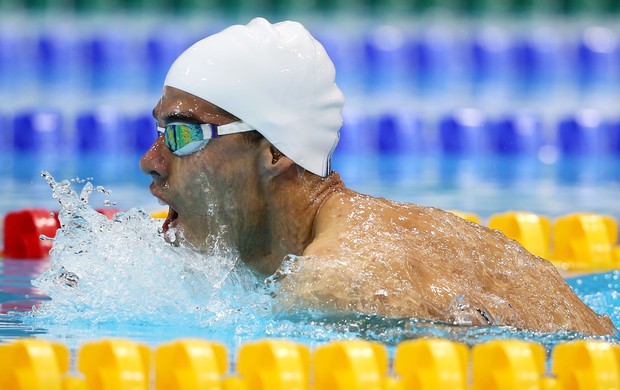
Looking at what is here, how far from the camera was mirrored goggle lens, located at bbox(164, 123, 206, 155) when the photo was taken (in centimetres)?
295

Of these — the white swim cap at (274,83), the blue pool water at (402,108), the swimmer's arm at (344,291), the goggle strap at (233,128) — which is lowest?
the swimmer's arm at (344,291)

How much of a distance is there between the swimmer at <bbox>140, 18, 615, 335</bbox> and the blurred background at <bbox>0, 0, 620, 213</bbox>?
5916 millimetres

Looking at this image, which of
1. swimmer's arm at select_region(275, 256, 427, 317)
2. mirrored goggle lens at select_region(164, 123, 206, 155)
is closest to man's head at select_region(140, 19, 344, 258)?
mirrored goggle lens at select_region(164, 123, 206, 155)

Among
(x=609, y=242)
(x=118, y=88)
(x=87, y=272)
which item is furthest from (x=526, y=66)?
(x=87, y=272)

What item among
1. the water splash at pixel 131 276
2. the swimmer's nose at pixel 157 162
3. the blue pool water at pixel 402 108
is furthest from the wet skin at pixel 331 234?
the blue pool water at pixel 402 108

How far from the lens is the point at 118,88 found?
1308 cm

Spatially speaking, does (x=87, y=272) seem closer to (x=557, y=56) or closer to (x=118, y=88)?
(x=118, y=88)

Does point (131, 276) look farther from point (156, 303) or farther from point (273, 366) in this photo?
point (273, 366)

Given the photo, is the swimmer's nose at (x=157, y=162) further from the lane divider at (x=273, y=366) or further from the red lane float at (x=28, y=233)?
the red lane float at (x=28, y=233)

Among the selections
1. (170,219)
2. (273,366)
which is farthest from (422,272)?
(170,219)

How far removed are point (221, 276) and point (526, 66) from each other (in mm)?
11017

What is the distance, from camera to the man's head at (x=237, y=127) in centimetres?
296

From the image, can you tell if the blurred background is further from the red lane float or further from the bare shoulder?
the bare shoulder

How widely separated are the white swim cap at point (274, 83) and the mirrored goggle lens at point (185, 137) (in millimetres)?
108
